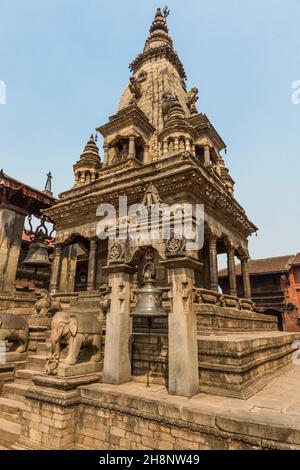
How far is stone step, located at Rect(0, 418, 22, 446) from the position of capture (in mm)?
5742

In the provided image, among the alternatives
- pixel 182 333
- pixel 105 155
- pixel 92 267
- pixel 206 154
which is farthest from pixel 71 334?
pixel 206 154

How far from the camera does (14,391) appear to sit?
6984 millimetres

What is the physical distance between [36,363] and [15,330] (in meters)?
1.37

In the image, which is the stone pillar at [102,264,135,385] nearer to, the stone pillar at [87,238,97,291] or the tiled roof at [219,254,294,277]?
the stone pillar at [87,238,97,291]

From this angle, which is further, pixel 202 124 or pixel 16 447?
pixel 202 124

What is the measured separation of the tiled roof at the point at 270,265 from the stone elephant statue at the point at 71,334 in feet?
79.6

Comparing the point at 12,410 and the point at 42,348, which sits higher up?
the point at 42,348

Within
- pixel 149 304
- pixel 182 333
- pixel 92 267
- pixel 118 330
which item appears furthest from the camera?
pixel 92 267

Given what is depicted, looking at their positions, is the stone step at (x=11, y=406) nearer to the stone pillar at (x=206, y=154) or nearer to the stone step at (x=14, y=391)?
the stone step at (x=14, y=391)

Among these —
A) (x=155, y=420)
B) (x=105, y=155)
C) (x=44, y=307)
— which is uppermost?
(x=105, y=155)

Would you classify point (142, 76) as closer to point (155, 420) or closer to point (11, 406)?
point (11, 406)

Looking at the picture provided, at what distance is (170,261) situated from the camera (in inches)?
241

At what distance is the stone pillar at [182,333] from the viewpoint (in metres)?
5.43

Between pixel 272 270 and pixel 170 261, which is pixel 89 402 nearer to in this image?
pixel 170 261
